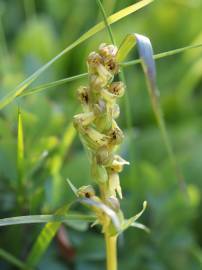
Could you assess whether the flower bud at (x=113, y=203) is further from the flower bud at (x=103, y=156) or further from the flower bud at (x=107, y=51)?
the flower bud at (x=107, y=51)

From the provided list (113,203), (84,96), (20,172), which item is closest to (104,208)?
(113,203)

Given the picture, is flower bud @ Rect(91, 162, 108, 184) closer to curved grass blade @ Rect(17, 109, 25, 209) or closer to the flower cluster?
the flower cluster

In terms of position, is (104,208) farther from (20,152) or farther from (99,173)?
(20,152)

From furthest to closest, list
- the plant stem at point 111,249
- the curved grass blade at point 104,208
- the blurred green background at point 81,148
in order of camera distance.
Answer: the blurred green background at point 81,148 < the plant stem at point 111,249 < the curved grass blade at point 104,208

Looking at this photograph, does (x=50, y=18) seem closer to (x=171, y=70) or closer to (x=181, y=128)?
(x=171, y=70)

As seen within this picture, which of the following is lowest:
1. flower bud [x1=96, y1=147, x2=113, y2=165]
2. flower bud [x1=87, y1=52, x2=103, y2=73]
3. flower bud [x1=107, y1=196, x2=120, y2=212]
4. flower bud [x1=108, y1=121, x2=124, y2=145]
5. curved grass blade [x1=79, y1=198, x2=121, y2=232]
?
flower bud [x1=107, y1=196, x2=120, y2=212]

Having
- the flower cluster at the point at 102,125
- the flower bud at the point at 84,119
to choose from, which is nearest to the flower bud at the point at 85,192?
the flower cluster at the point at 102,125

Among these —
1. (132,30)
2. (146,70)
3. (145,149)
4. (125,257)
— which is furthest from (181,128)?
(146,70)

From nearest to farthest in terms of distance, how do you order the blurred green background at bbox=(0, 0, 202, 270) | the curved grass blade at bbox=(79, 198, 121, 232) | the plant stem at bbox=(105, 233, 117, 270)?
the curved grass blade at bbox=(79, 198, 121, 232) < the plant stem at bbox=(105, 233, 117, 270) < the blurred green background at bbox=(0, 0, 202, 270)

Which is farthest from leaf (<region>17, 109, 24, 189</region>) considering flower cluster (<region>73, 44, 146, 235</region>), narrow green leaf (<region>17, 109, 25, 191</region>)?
flower cluster (<region>73, 44, 146, 235</region>)
